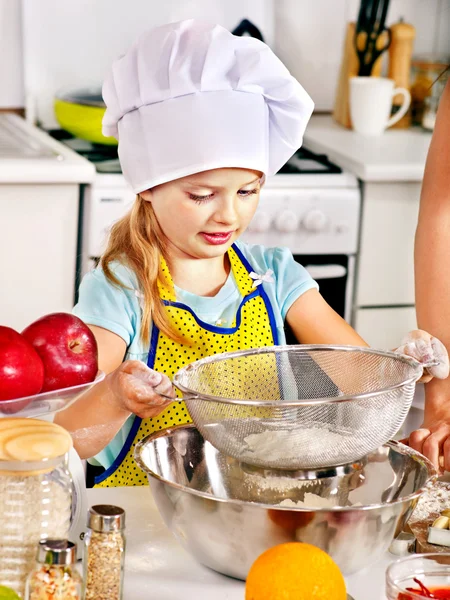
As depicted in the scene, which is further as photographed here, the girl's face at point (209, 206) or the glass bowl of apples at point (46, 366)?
the girl's face at point (209, 206)

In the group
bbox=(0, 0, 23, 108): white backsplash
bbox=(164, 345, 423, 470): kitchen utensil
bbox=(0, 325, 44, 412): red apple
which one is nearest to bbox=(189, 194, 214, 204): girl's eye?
bbox=(164, 345, 423, 470): kitchen utensil

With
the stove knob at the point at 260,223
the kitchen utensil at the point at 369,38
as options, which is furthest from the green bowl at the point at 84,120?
the kitchen utensil at the point at 369,38

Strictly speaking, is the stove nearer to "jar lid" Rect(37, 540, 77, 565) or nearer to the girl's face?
the girl's face

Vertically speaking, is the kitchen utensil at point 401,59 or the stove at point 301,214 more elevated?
the kitchen utensil at point 401,59

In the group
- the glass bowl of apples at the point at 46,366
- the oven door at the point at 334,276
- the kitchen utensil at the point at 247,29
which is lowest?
the oven door at the point at 334,276

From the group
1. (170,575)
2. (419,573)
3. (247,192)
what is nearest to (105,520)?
(170,575)

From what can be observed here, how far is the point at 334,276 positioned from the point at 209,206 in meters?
1.37

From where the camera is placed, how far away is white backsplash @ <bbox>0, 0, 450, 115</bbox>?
111 inches

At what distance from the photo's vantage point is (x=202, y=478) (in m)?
1.01

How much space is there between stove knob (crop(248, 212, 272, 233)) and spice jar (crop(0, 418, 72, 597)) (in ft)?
5.70

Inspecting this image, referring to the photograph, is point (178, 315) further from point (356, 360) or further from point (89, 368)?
point (89, 368)

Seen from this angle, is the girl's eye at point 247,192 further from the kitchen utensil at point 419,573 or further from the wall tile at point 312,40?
the wall tile at point 312,40

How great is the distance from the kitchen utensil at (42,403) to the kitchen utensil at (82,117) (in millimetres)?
1856

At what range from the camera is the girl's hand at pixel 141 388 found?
0.99 m
